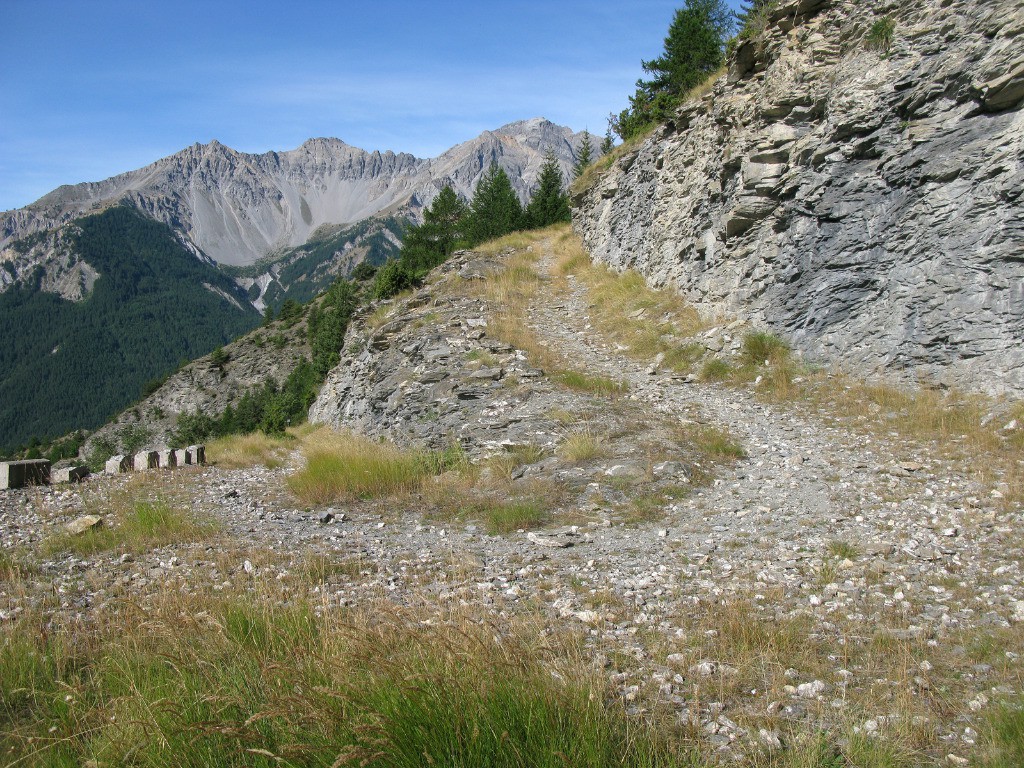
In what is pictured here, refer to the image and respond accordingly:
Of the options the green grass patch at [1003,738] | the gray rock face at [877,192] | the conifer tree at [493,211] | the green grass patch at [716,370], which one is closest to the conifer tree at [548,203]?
the conifer tree at [493,211]

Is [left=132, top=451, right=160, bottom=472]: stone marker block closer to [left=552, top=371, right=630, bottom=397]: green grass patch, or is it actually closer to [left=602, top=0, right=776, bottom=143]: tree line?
[left=552, top=371, right=630, bottom=397]: green grass patch

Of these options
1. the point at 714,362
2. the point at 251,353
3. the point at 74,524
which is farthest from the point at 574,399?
the point at 251,353

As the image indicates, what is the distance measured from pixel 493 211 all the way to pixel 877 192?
35.1 metres

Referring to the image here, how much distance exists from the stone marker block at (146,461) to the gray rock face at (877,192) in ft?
55.1

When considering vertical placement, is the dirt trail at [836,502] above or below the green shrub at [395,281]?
below

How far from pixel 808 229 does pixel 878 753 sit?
1374cm

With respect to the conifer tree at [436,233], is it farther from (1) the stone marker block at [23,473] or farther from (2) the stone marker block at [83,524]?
(2) the stone marker block at [83,524]

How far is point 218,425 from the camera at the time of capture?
304 ft

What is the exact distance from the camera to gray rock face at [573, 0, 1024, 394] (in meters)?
10.3

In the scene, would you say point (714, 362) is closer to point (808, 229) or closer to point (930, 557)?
point (808, 229)

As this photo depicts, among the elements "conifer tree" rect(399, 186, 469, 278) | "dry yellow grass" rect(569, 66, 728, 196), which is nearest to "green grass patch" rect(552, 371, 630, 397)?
"dry yellow grass" rect(569, 66, 728, 196)

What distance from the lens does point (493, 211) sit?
45.1 meters

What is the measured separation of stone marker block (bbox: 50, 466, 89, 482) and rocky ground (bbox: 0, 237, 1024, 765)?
1384 millimetres

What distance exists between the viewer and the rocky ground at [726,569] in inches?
147
